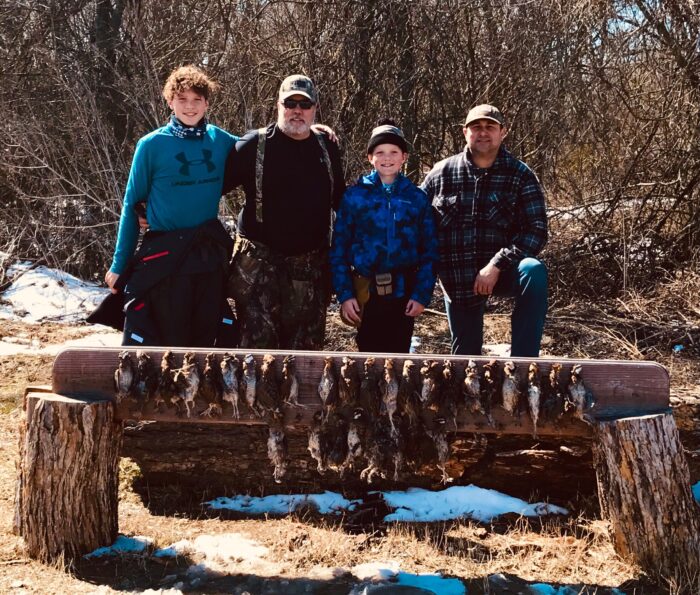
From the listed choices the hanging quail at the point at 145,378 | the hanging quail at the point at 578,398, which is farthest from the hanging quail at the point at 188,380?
the hanging quail at the point at 578,398

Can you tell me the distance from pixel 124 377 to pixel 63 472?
0.51 metres

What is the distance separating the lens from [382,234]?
4.33 metres

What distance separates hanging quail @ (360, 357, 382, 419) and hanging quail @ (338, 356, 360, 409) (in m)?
0.03

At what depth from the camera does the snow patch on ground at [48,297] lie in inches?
329

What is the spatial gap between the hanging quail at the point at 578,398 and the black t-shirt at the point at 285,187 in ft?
5.68

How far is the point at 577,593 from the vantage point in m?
3.33

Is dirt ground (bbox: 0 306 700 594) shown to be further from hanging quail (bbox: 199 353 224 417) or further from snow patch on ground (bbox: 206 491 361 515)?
hanging quail (bbox: 199 353 224 417)

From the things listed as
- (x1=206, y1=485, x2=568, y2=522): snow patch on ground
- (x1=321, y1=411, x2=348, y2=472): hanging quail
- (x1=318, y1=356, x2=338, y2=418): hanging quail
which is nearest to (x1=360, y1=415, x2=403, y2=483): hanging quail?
(x1=321, y1=411, x2=348, y2=472): hanging quail

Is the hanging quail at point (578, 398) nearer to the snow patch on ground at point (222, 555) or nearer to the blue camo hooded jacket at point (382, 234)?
the blue camo hooded jacket at point (382, 234)

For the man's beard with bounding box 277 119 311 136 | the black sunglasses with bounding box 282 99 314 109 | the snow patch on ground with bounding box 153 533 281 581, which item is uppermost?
the black sunglasses with bounding box 282 99 314 109

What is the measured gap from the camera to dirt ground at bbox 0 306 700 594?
3373 mm

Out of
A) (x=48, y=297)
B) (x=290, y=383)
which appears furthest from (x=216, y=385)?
(x=48, y=297)

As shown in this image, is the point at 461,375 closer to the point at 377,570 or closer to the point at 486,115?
the point at 377,570

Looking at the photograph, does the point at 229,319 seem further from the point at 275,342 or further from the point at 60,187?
the point at 60,187
